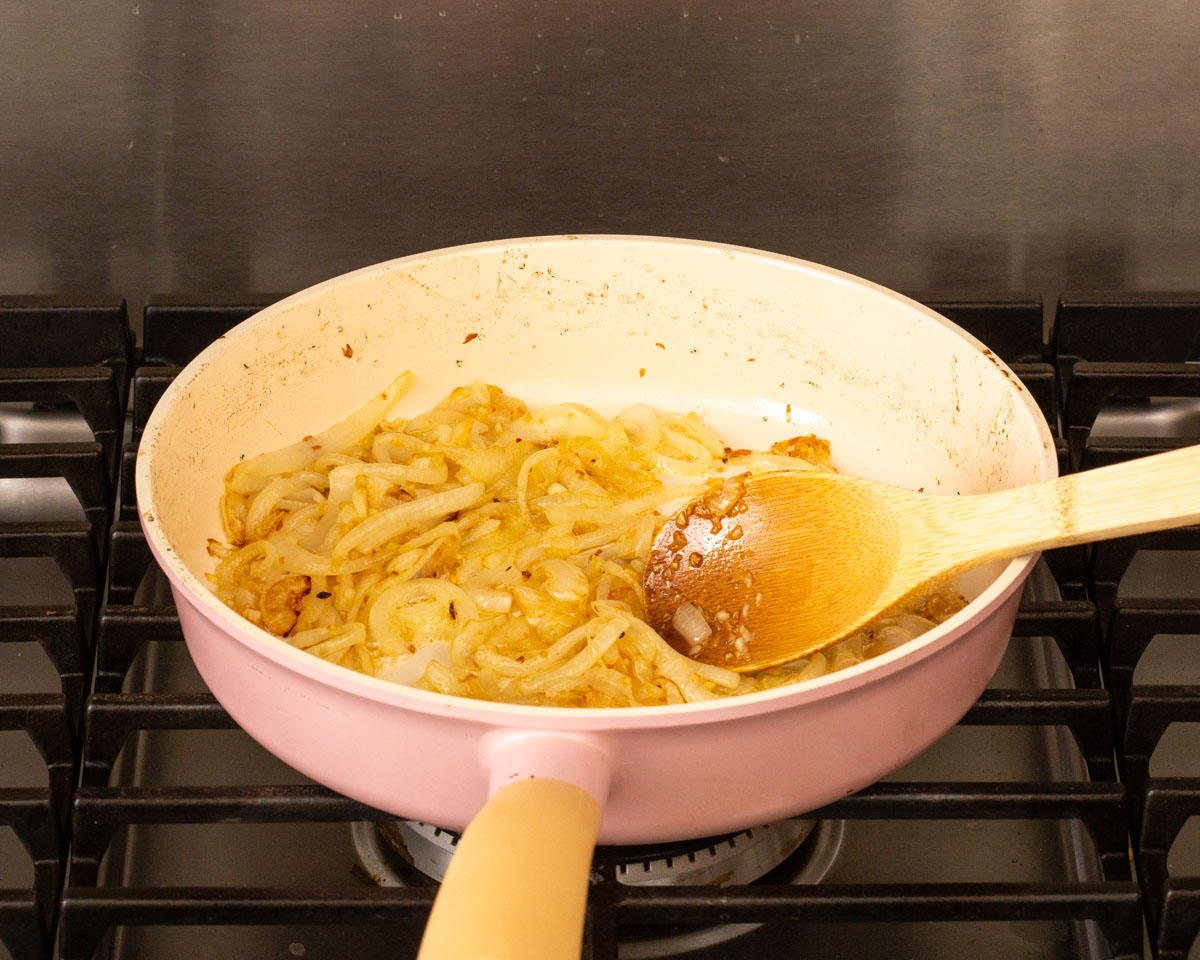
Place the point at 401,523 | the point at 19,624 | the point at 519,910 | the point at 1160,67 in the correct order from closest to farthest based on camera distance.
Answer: the point at 519,910 → the point at 19,624 → the point at 401,523 → the point at 1160,67

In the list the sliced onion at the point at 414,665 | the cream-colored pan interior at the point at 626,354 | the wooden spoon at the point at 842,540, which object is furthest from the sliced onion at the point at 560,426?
the sliced onion at the point at 414,665

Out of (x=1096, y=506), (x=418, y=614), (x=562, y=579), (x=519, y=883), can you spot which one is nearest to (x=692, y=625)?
(x=562, y=579)

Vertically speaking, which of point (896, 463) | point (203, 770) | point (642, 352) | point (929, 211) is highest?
point (929, 211)

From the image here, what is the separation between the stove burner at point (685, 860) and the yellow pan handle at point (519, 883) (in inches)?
10.2

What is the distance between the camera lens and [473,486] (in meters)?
1.11

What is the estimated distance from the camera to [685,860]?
0.90 m

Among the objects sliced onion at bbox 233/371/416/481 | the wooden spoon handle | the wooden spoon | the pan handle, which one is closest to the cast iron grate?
sliced onion at bbox 233/371/416/481

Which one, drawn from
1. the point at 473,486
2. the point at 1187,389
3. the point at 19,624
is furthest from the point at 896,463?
the point at 19,624

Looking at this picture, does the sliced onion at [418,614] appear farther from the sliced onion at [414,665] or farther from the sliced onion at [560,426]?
the sliced onion at [560,426]

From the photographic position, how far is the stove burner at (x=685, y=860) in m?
0.87

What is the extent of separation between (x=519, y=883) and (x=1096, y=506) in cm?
46

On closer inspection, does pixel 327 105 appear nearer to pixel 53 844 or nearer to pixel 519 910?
pixel 53 844

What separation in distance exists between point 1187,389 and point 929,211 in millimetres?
311

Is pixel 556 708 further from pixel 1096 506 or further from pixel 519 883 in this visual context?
pixel 1096 506
